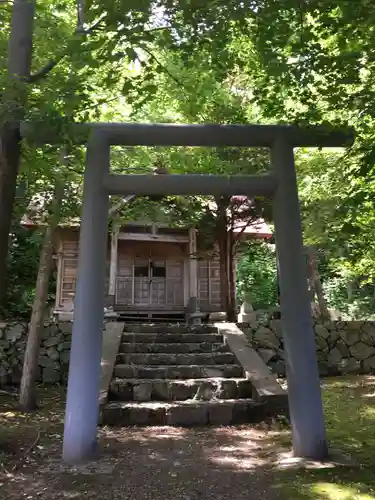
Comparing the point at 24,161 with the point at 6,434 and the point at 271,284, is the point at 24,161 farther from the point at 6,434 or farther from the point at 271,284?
the point at 271,284

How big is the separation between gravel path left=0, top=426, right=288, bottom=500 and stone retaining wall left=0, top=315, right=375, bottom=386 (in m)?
4.49

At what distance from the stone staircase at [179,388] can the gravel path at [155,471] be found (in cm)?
58

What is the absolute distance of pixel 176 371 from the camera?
24.1 feet

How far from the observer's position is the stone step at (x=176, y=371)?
23.9 ft

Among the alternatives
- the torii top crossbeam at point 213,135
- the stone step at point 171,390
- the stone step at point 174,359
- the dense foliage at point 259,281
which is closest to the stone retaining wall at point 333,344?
the stone step at point 174,359

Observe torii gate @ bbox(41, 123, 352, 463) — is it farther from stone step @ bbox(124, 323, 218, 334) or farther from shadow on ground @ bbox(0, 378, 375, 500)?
stone step @ bbox(124, 323, 218, 334)

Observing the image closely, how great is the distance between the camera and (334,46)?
5250mm

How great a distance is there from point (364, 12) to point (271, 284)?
65.6 ft

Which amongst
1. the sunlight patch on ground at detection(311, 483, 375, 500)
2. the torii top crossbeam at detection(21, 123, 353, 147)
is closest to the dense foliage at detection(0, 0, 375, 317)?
the torii top crossbeam at detection(21, 123, 353, 147)

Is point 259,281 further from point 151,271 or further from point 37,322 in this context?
point 37,322

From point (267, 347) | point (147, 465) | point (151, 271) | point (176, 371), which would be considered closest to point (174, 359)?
point (176, 371)

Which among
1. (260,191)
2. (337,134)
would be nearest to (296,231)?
(260,191)

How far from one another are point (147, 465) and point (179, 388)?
237 cm

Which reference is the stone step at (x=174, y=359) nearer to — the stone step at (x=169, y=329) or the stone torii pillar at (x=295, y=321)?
the stone step at (x=169, y=329)
